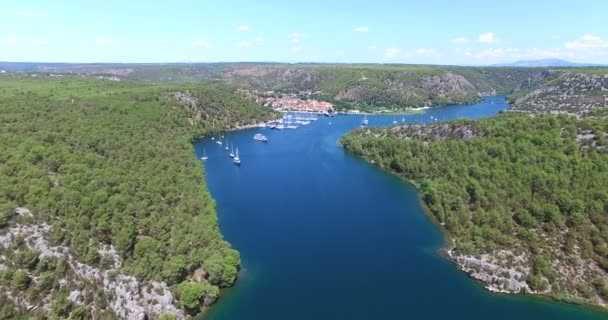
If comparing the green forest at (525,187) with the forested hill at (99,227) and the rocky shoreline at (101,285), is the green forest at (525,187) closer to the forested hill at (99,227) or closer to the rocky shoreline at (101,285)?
the forested hill at (99,227)

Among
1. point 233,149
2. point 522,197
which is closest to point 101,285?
point 522,197

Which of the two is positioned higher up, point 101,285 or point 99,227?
point 99,227

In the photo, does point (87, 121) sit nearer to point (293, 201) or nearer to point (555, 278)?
point (293, 201)

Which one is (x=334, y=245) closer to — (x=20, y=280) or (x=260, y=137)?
(x=20, y=280)

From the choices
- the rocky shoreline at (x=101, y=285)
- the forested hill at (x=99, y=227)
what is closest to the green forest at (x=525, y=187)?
the forested hill at (x=99, y=227)

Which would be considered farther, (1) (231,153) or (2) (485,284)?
(1) (231,153)

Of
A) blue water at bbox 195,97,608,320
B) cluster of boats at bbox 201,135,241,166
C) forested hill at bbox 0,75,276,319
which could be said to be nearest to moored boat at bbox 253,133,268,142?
cluster of boats at bbox 201,135,241,166

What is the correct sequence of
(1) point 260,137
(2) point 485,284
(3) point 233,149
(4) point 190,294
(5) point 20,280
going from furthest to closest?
1. (1) point 260,137
2. (3) point 233,149
3. (2) point 485,284
4. (4) point 190,294
5. (5) point 20,280
